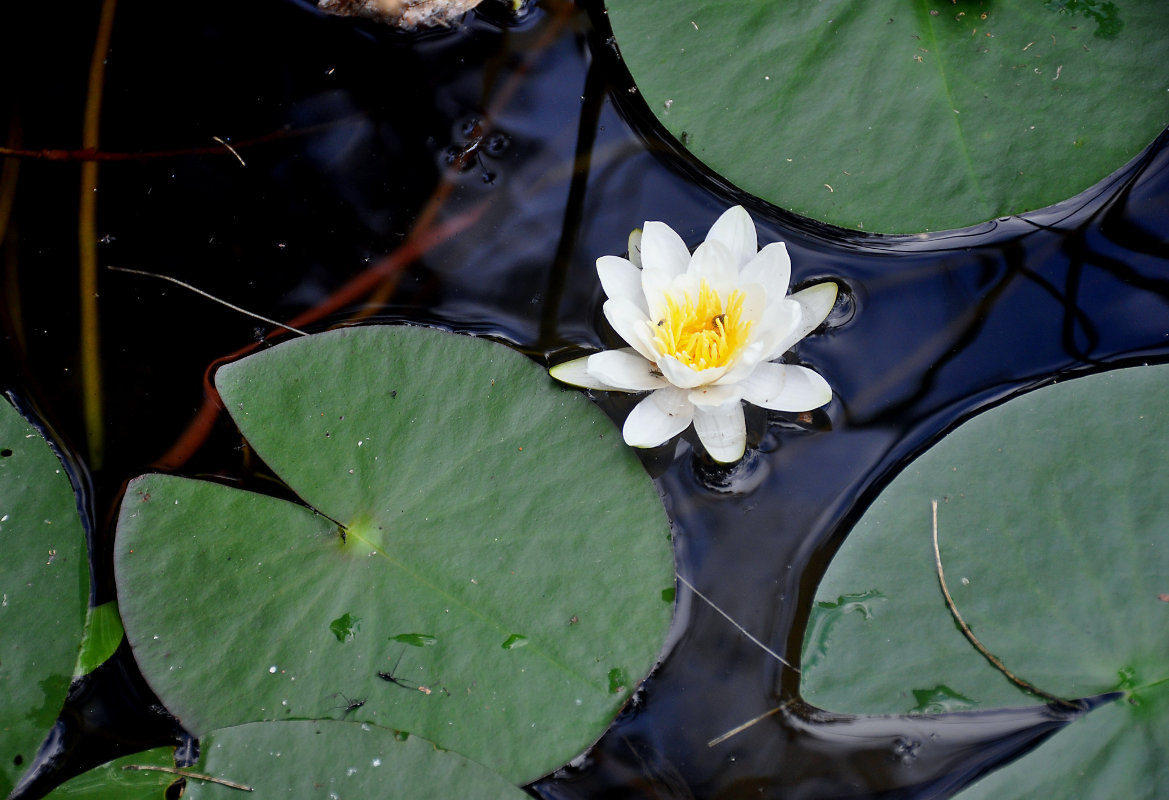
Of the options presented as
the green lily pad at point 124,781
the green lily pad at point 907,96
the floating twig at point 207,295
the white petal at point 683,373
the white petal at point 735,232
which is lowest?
the green lily pad at point 124,781

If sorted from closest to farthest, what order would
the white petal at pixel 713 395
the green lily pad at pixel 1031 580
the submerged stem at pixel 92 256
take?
the green lily pad at pixel 1031 580 → the white petal at pixel 713 395 → the submerged stem at pixel 92 256

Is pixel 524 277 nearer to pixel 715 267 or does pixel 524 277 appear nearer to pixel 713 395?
pixel 715 267

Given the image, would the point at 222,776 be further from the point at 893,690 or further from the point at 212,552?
the point at 893,690

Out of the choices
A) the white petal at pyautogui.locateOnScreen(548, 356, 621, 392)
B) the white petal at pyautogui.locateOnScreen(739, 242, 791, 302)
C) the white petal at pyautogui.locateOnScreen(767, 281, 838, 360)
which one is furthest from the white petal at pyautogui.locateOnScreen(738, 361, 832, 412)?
the white petal at pyautogui.locateOnScreen(548, 356, 621, 392)

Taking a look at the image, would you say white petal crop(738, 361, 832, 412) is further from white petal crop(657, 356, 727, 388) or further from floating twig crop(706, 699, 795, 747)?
floating twig crop(706, 699, 795, 747)

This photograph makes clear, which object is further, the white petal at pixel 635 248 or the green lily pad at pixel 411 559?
the white petal at pixel 635 248

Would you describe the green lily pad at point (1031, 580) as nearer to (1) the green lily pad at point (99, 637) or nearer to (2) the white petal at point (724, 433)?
(2) the white petal at point (724, 433)

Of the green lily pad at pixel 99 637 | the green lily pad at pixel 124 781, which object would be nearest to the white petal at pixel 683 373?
the green lily pad at pixel 124 781

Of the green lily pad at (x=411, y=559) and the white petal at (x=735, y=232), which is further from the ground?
the white petal at (x=735, y=232)
